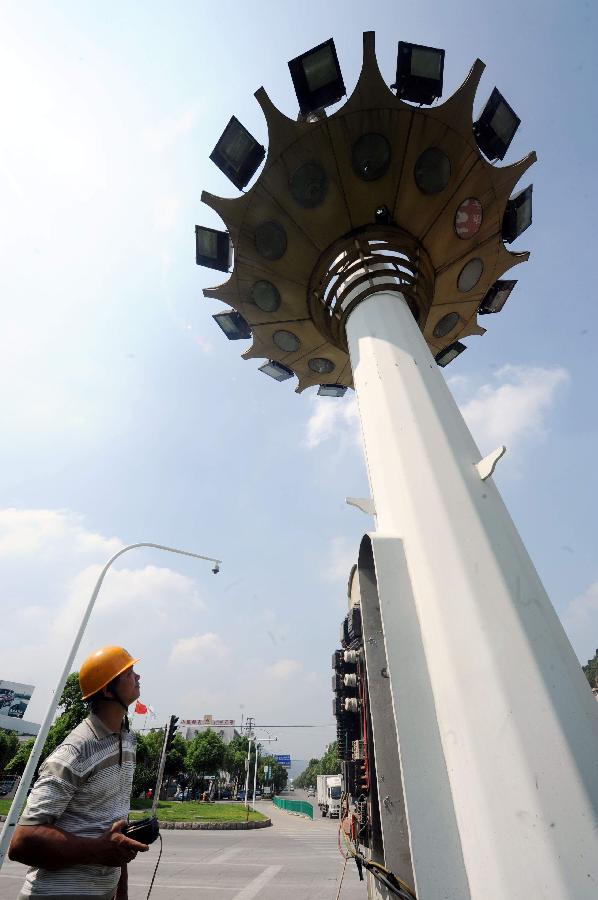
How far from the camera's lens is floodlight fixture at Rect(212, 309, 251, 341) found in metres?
10.6

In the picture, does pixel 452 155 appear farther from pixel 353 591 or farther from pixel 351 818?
pixel 351 818

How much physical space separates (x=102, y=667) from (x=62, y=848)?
2.91 feet

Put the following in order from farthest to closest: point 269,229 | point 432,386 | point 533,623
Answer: point 269,229, point 432,386, point 533,623

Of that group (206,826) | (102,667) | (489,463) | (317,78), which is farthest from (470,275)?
(206,826)

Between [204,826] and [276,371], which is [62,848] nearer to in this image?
[276,371]

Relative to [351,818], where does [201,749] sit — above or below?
above

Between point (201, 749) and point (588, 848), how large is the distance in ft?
212

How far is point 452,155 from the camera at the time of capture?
7.49 metres

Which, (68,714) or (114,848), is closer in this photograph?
(114,848)

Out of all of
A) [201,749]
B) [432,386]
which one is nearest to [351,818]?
[432,386]

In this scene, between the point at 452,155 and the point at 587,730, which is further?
the point at 452,155

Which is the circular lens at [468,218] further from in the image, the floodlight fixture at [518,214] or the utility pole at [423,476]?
the floodlight fixture at [518,214]

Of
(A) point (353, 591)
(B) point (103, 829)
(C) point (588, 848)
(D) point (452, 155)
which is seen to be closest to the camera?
(B) point (103, 829)

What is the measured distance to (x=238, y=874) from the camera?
1061 cm
